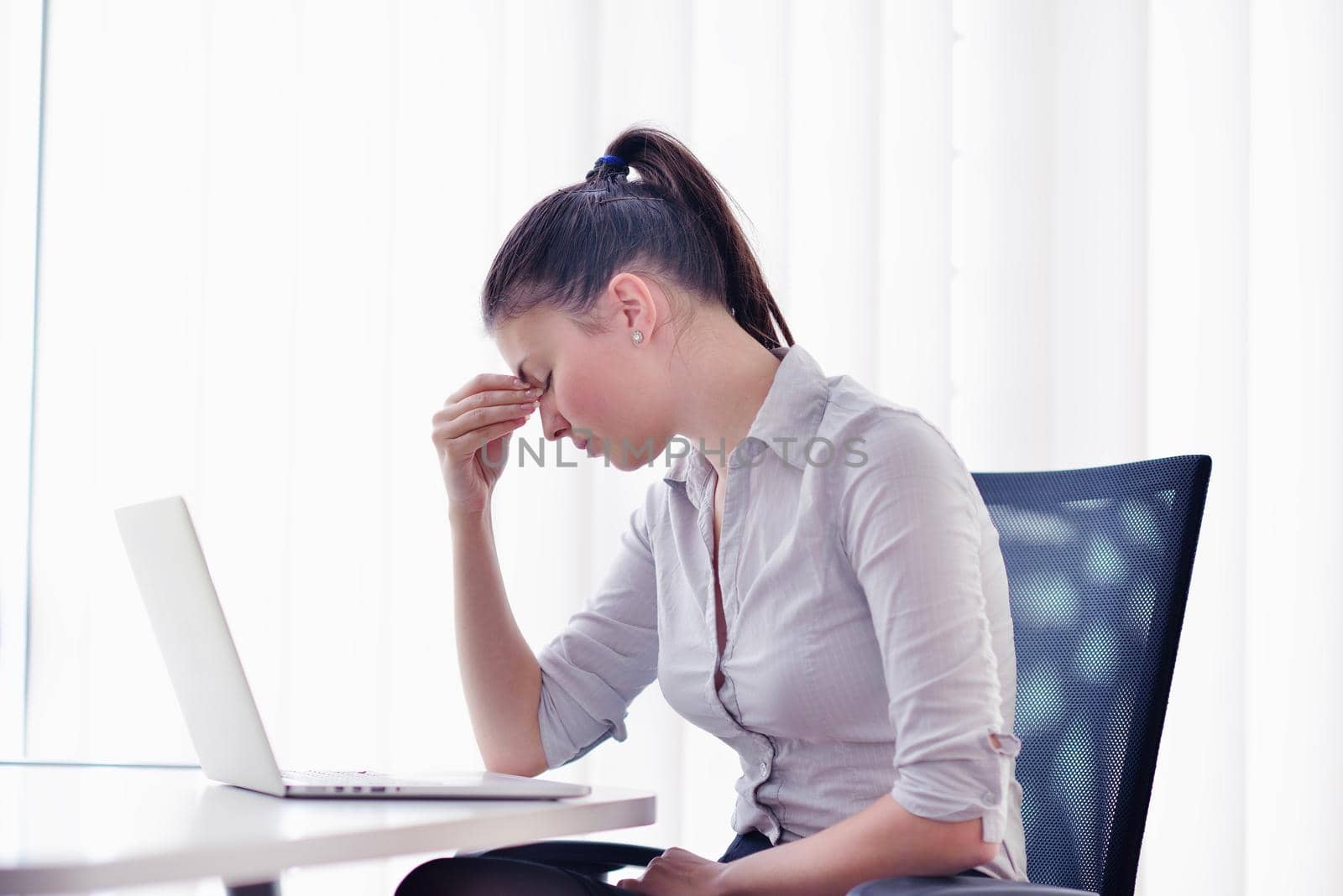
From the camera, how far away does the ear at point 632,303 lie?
1089 mm

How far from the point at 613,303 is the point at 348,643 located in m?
1.05

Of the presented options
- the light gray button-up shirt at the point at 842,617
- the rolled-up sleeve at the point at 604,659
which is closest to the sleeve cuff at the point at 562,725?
the rolled-up sleeve at the point at 604,659

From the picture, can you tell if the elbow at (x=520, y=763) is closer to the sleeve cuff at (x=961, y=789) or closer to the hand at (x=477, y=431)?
the hand at (x=477, y=431)

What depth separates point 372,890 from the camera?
6.26 ft

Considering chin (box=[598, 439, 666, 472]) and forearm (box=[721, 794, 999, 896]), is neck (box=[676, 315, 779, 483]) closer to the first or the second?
chin (box=[598, 439, 666, 472])

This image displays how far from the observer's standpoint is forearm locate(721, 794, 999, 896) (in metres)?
0.83

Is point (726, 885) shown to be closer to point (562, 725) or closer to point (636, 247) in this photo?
point (562, 725)

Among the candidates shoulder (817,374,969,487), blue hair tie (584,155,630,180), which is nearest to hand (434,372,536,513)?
blue hair tie (584,155,630,180)

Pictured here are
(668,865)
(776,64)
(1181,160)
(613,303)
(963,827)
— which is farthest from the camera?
(776,64)

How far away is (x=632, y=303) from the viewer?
1.09 meters

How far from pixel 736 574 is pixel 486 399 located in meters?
0.33

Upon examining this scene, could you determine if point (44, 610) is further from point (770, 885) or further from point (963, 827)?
point (963, 827)

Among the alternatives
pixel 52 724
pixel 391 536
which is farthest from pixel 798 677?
pixel 52 724

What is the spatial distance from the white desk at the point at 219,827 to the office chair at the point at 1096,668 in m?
0.20
